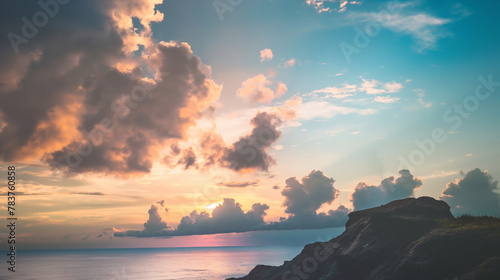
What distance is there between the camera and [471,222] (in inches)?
1179

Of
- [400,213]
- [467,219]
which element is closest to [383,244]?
[400,213]

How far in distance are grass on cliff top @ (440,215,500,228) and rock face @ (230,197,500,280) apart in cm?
77

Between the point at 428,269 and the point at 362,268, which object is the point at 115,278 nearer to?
the point at 362,268

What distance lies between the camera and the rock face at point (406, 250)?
24.8 meters

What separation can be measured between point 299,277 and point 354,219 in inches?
541

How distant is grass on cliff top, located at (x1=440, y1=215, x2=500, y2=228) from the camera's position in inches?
→ 1075

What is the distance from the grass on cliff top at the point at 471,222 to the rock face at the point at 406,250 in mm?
772

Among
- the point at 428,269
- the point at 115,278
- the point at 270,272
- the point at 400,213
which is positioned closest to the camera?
the point at 428,269

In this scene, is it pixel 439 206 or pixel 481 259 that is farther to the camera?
pixel 439 206

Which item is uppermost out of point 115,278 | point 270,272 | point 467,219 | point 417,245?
point 467,219

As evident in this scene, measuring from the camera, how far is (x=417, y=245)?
29.1 m

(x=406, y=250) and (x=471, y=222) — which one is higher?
(x=471, y=222)

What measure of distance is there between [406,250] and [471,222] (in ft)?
24.4

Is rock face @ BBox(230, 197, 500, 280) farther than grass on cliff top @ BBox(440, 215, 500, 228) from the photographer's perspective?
No
